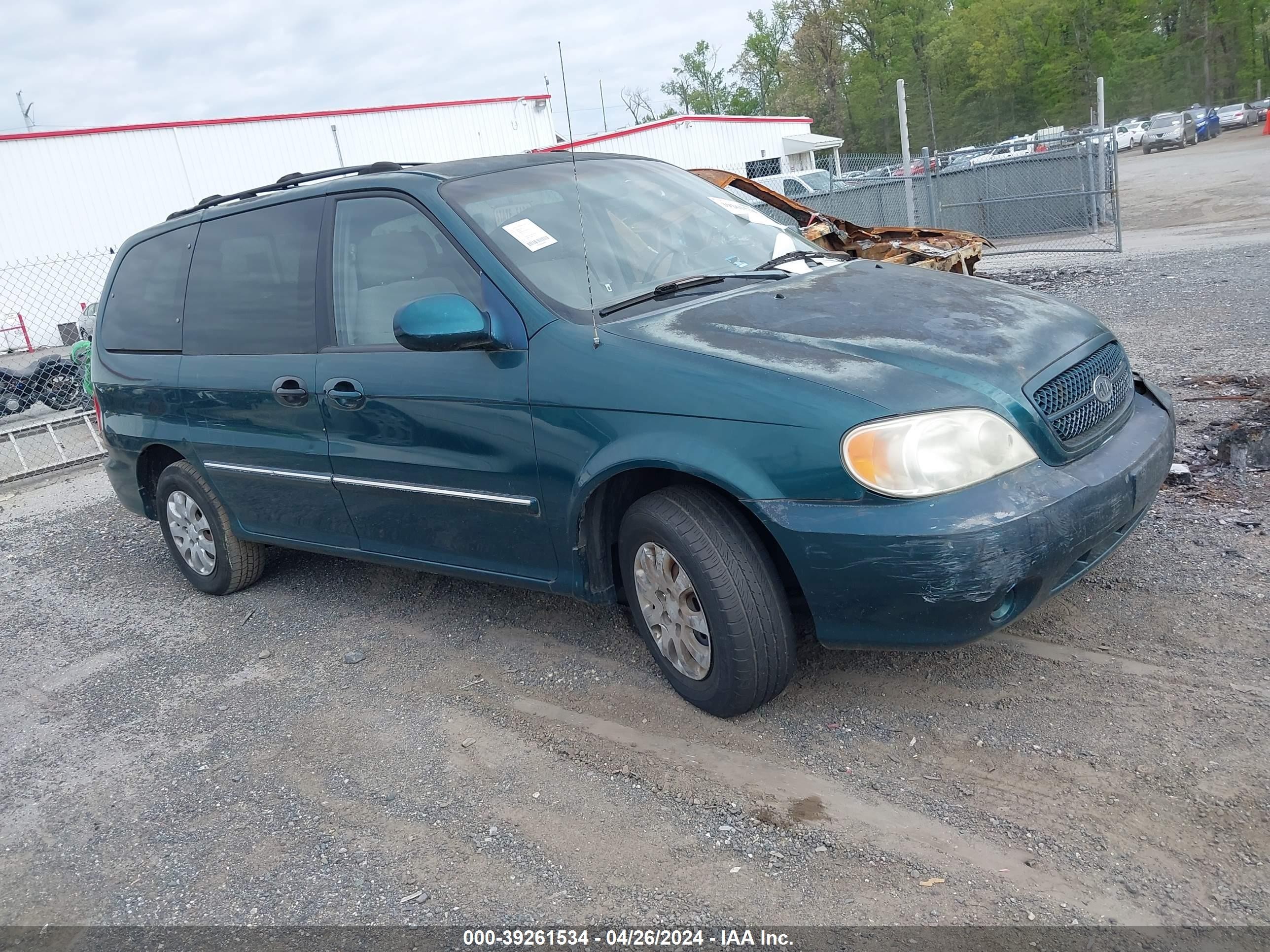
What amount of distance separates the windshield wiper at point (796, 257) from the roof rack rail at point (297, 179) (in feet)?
4.78

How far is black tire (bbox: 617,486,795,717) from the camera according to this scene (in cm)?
322

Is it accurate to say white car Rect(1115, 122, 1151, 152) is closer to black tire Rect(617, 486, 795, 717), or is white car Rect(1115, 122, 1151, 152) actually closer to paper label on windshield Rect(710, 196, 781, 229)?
paper label on windshield Rect(710, 196, 781, 229)

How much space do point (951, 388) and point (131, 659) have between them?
4053mm

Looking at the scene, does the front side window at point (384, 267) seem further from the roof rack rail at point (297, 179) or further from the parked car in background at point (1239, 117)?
the parked car in background at point (1239, 117)

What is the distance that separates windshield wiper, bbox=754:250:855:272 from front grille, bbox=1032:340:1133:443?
3.82 feet

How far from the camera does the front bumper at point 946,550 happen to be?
2.89 m

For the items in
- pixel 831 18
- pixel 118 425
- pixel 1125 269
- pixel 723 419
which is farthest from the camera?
pixel 831 18

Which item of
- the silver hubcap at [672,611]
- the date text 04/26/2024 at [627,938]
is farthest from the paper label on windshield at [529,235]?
the date text 04/26/2024 at [627,938]

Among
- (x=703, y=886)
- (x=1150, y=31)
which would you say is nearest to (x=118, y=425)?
(x=703, y=886)

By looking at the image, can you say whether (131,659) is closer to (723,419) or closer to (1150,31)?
(723,419)

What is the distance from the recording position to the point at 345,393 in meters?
4.21

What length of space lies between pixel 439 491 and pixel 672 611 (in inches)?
43.4

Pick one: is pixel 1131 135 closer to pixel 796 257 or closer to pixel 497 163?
pixel 796 257

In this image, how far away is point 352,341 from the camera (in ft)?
14.0
